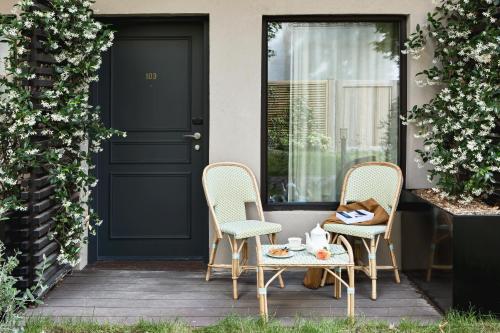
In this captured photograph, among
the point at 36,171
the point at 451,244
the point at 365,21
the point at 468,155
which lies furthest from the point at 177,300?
the point at 365,21

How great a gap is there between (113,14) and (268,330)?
287 centimetres

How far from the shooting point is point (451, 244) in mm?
3902

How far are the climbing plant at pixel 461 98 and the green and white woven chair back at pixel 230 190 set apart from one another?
1366mm

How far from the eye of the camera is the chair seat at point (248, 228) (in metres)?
4.46

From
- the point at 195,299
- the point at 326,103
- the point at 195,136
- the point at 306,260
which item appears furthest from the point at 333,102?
the point at 195,299

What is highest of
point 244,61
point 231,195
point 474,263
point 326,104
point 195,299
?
point 244,61

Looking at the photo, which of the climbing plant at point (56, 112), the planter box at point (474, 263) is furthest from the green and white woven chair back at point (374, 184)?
the climbing plant at point (56, 112)

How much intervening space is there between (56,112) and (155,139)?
117 cm

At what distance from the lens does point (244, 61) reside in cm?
508

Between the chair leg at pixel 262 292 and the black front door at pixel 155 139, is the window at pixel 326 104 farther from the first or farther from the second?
the chair leg at pixel 262 292

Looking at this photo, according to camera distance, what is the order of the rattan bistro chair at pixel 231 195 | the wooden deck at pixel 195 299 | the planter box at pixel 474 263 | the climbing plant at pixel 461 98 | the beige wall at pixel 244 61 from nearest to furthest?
1. the planter box at pixel 474 263
2. the wooden deck at pixel 195 299
3. the climbing plant at pixel 461 98
4. the rattan bistro chair at pixel 231 195
5. the beige wall at pixel 244 61

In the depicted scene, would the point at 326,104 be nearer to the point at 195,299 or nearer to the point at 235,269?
the point at 235,269

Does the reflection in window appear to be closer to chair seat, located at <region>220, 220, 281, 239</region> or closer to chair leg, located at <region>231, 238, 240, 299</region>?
chair seat, located at <region>220, 220, 281, 239</region>

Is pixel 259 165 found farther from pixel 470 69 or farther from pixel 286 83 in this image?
pixel 470 69
